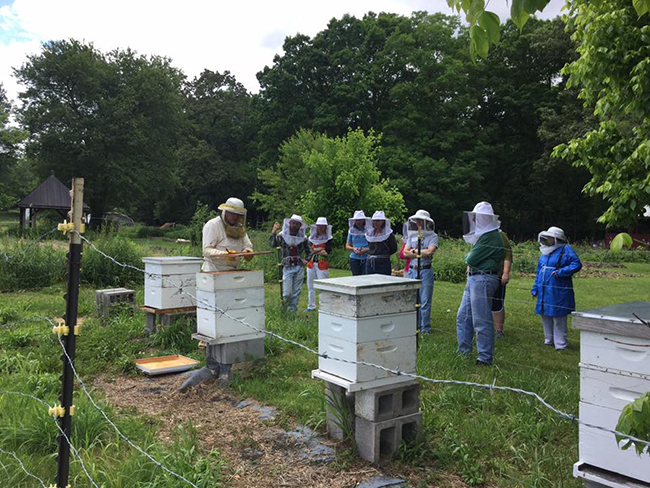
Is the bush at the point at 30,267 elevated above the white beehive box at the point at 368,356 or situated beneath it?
elevated above

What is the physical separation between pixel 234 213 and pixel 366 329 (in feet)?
10.1

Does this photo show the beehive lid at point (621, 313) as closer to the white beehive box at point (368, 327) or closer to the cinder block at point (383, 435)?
the white beehive box at point (368, 327)

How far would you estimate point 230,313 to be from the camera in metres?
5.12

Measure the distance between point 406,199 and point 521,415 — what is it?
89.8ft

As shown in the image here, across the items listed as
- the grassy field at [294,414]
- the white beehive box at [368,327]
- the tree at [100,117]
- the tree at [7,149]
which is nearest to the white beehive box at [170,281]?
the grassy field at [294,414]

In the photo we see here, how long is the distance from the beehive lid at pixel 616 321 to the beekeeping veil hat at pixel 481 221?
114 inches

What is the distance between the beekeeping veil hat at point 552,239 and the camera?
6.66 metres

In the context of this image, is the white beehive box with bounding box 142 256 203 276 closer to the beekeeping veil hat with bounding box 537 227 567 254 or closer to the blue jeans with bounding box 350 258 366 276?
the blue jeans with bounding box 350 258 366 276

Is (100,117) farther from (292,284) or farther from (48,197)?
(292,284)

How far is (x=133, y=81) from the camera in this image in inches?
1406

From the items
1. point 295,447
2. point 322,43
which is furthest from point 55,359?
point 322,43

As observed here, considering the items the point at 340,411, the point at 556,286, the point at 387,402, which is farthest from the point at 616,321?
the point at 556,286

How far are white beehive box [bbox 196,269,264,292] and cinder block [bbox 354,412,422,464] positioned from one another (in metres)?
2.07

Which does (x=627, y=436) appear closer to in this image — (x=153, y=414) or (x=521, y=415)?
(x=521, y=415)
